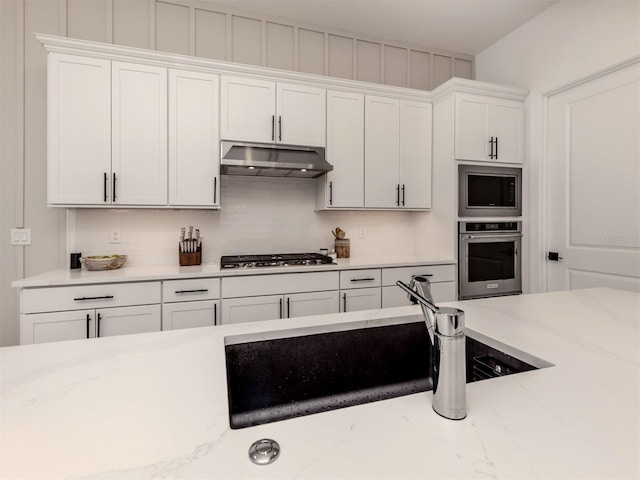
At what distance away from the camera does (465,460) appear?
51 cm

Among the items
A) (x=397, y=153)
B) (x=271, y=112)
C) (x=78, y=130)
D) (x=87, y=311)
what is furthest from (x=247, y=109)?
(x=87, y=311)

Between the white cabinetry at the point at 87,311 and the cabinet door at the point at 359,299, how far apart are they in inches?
53.0

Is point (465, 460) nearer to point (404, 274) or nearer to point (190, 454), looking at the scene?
point (190, 454)

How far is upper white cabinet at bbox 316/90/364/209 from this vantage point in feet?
9.77

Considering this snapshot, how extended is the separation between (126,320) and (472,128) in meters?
3.16

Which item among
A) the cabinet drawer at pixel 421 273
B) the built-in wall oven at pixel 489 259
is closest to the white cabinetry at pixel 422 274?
the cabinet drawer at pixel 421 273

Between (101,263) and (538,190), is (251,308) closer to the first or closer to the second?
(101,263)

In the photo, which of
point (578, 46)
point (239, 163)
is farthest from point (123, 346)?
point (578, 46)

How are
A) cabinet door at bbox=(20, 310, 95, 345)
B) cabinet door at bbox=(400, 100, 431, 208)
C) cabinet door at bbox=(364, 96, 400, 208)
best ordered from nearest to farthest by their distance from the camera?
cabinet door at bbox=(20, 310, 95, 345) → cabinet door at bbox=(364, 96, 400, 208) → cabinet door at bbox=(400, 100, 431, 208)

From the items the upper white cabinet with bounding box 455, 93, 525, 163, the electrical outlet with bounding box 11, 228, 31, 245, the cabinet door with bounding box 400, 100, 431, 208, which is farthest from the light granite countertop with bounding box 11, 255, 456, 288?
the upper white cabinet with bounding box 455, 93, 525, 163

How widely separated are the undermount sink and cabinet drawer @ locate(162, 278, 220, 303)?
1.43 m

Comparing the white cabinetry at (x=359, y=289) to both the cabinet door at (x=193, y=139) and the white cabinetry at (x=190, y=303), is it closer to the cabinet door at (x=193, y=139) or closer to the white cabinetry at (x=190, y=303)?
the white cabinetry at (x=190, y=303)

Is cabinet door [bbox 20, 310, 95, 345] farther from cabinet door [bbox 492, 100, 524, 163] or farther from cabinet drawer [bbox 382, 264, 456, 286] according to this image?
cabinet door [bbox 492, 100, 524, 163]

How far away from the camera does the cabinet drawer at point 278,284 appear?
7.97 feet
